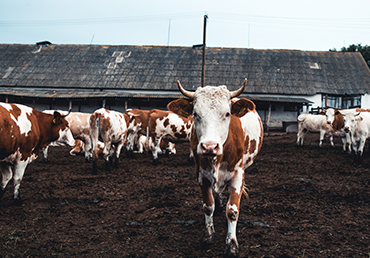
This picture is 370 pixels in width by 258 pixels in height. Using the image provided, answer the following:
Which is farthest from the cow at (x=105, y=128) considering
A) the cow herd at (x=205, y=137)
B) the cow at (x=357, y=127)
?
the cow at (x=357, y=127)

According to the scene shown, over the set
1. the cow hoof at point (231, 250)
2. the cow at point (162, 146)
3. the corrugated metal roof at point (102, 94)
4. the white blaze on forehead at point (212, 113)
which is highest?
the corrugated metal roof at point (102, 94)

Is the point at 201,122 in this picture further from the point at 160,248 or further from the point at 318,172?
the point at 318,172

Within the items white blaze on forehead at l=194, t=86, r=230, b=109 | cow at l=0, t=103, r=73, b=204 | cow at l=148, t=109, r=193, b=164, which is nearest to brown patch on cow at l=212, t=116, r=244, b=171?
white blaze on forehead at l=194, t=86, r=230, b=109

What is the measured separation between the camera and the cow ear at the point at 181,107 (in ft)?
10.7

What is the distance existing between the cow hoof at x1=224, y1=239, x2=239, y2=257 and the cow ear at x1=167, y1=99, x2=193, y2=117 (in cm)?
152

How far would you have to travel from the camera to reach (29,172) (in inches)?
282

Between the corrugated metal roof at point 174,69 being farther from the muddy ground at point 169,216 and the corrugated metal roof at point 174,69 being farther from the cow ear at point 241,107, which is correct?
the cow ear at point 241,107

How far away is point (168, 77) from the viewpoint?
79.4 feet

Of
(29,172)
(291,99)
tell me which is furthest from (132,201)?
(291,99)

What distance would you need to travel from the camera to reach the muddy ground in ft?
10.4

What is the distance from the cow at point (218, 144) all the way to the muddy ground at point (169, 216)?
46cm

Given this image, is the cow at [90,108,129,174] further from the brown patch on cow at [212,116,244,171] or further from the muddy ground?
the brown patch on cow at [212,116,244,171]

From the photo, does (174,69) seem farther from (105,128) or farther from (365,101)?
(105,128)

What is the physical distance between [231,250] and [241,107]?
5.02ft
